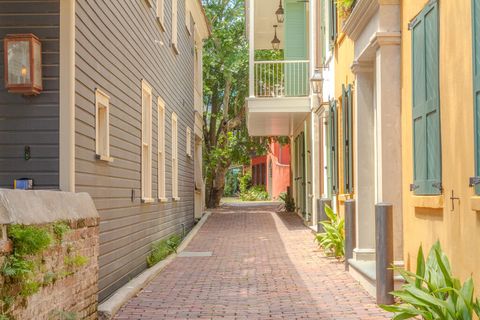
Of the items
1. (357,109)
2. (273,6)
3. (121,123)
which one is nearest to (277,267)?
A: (357,109)

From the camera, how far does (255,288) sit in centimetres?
973

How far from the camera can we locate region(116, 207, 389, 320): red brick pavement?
798cm

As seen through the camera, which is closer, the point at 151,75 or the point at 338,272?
the point at 338,272

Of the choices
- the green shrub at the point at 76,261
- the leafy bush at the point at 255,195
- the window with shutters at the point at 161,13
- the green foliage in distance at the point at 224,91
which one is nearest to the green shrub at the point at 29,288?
the green shrub at the point at 76,261

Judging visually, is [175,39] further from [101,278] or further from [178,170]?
[101,278]

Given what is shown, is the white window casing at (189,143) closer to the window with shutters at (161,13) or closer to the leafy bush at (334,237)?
the window with shutters at (161,13)

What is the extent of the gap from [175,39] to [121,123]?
22.8ft

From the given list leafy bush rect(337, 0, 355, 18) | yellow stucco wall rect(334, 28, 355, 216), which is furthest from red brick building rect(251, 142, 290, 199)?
leafy bush rect(337, 0, 355, 18)

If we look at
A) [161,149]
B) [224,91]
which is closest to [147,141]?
[161,149]

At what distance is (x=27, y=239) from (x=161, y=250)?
8.08m

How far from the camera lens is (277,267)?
11930 millimetres

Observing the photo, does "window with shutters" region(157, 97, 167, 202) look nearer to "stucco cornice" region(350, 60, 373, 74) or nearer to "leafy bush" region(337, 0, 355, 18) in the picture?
"leafy bush" region(337, 0, 355, 18)

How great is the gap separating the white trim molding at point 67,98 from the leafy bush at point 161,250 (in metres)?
5.14

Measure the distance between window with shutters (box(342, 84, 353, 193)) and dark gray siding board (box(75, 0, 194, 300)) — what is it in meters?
3.11
